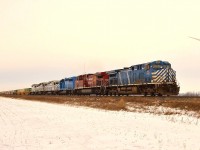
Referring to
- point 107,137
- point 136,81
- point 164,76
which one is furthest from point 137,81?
point 107,137

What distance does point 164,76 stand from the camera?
34750 millimetres

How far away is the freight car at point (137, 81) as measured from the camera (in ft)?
111

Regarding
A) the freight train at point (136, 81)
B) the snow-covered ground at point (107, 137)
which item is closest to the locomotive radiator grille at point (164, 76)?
the freight train at point (136, 81)

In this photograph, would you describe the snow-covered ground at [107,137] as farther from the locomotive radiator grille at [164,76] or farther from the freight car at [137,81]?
the locomotive radiator grille at [164,76]

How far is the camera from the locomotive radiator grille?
34278 millimetres

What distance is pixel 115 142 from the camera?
9875 mm

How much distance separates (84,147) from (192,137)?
13.4 ft

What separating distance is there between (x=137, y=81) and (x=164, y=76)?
3830mm

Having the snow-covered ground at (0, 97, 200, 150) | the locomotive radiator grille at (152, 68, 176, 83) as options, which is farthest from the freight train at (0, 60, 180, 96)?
the snow-covered ground at (0, 97, 200, 150)

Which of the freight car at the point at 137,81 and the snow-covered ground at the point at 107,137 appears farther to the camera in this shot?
the freight car at the point at 137,81

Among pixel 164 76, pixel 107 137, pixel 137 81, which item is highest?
pixel 164 76

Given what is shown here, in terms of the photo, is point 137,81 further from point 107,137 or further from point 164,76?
point 107,137

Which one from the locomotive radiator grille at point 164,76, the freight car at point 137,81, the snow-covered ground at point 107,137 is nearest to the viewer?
the snow-covered ground at point 107,137

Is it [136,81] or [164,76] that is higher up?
[164,76]
